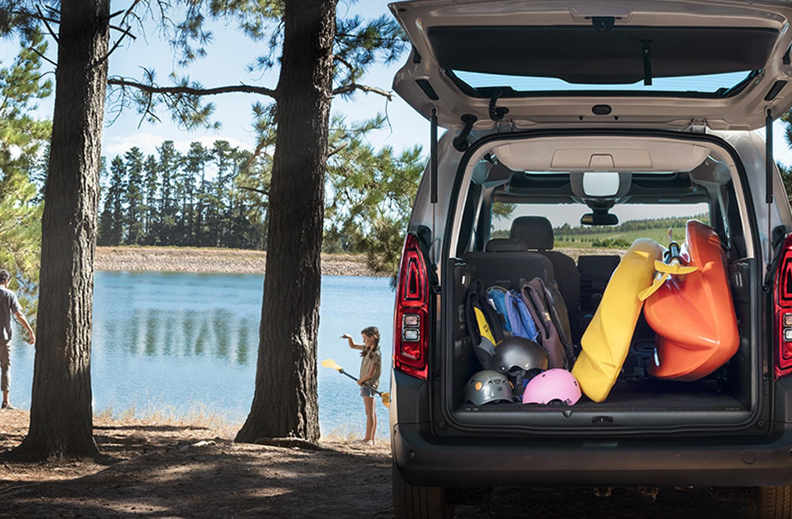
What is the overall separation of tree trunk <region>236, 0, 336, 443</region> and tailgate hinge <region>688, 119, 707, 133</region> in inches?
187

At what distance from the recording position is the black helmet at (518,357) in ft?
13.3

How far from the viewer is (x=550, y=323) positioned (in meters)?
4.40

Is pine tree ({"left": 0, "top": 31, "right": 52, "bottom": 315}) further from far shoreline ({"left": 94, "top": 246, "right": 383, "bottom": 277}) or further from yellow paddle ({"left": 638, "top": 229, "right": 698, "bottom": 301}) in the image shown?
far shoreline ({"left": 94, "top": 246, "right": 383, "bottom": 277})

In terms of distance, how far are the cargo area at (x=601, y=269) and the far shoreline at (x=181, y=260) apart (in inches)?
2568

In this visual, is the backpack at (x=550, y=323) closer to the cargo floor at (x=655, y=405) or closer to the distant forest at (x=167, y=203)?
the cargo floor at (x=655, y=405)

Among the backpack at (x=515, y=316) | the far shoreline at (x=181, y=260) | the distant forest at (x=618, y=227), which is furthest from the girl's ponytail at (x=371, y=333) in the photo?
the far shoreline at (x=181, y=260)

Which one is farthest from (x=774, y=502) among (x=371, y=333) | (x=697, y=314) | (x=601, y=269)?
(x=371, y=333)

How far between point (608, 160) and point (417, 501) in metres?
1.76

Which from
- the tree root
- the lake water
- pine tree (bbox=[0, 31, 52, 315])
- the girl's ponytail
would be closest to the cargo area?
the tree root

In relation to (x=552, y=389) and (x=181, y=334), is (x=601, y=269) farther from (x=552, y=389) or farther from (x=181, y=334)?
(x=181, y=334)

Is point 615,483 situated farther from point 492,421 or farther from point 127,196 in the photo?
point 127,196

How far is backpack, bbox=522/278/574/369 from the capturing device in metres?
4.36

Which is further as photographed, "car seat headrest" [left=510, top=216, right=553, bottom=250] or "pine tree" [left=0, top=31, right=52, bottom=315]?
"pine tree" [left=0, top=31, right=52, bottom=315]

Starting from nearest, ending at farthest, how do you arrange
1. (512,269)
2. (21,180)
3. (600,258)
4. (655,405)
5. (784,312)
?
1. (784,312)
2. (655,405)
3. (512,269)
4. (600,258)
5. (21,180)
